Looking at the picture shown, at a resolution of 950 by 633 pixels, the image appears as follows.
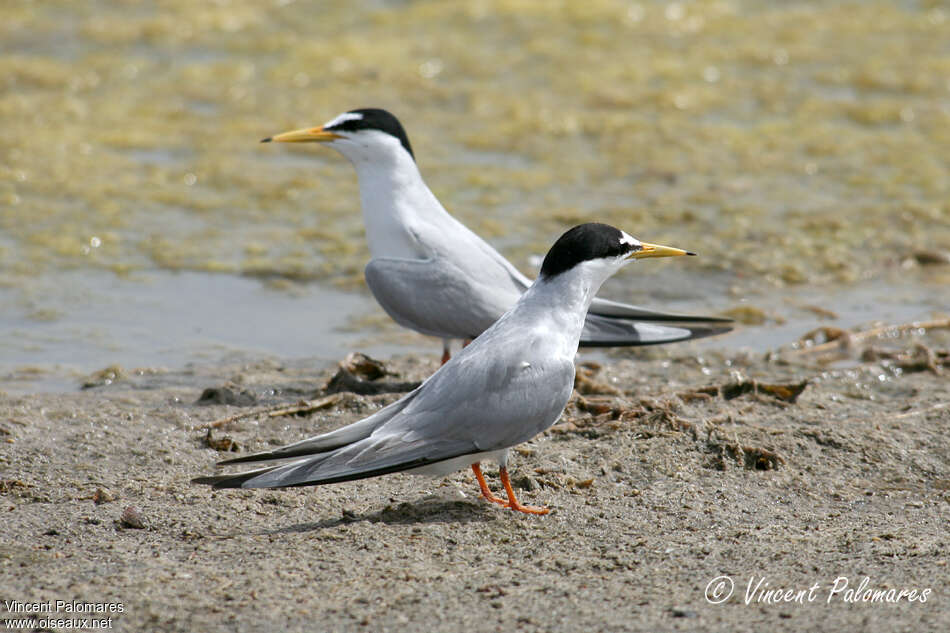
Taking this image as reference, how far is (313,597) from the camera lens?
10.1ft

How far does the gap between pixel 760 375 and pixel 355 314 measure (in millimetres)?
1907

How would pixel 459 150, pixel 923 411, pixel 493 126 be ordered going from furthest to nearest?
pixel 493 126
pixel 459 150
pixel 923 411

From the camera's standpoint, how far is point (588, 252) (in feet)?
12.7

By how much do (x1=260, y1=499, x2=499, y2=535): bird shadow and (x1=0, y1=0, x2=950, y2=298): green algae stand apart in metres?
2.77

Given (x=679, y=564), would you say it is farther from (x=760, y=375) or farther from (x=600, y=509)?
(x=760, y=375)

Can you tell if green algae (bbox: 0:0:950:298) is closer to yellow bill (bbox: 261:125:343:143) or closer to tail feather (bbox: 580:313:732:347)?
yellow bill (bbox: 261:125:343:143)

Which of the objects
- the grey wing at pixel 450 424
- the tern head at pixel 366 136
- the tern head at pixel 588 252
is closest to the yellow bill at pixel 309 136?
the tern head at pixel 366 136

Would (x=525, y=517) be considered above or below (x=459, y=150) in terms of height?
below

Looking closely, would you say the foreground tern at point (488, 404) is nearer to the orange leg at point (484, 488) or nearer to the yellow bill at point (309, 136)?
the orange leg at point (484, 488)

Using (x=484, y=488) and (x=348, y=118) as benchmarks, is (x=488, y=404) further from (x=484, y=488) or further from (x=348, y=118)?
(x=348, y=118)

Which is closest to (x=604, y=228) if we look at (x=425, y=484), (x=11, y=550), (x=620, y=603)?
(x=425, y=484)

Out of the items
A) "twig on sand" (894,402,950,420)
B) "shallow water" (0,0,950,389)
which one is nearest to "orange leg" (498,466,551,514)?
"twig on sand" (894,402,950,420)

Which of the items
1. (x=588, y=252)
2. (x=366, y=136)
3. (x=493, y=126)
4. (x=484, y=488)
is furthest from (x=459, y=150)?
(x=484, y=488)

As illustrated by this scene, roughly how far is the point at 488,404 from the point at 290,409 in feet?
3.89
